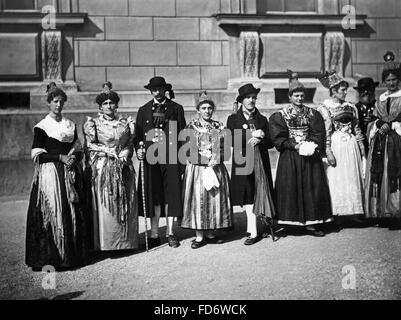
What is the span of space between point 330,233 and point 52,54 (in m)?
5.83

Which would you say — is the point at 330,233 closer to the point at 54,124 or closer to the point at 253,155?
the point at 253,155

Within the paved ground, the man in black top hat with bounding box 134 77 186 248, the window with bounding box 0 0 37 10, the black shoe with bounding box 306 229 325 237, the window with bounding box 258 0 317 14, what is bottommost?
the paved ground

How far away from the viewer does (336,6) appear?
1049 cm

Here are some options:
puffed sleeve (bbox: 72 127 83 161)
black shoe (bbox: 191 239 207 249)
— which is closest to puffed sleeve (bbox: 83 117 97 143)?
puffed sleeve (bbox: 72 127 83 161)

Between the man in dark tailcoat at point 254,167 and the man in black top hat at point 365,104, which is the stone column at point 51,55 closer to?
the man in dark tailcoat at point 254,167

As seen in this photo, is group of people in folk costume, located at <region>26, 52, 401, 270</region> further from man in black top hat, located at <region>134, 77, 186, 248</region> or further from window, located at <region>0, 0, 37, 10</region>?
window, located at <region>0, 0, 37, 10</region>

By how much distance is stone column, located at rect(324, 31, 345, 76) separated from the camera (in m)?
10.5

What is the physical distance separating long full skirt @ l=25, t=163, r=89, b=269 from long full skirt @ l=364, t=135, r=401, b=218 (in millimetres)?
3386

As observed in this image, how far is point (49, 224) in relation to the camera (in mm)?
5301

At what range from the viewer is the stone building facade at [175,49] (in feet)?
31.1

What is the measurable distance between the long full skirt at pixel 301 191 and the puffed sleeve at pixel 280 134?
0.38ft

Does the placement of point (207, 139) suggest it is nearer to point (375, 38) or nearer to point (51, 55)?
point (51, 55)

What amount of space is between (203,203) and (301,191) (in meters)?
1.11
